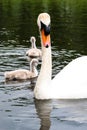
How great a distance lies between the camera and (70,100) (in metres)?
13.6

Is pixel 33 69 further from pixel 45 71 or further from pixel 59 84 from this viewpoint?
pixel 59 84

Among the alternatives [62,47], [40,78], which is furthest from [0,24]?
[40,78]

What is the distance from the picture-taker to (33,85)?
53.1ft

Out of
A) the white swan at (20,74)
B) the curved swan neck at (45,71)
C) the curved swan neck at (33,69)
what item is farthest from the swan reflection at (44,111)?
the curved swan neck at (33,69)

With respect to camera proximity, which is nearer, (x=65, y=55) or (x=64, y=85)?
(x=64, y=85)

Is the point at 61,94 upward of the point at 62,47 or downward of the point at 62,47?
upward

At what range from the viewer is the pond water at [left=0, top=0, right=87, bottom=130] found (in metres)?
11.7

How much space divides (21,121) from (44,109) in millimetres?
1373

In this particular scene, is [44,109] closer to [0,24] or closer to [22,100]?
[22,100]

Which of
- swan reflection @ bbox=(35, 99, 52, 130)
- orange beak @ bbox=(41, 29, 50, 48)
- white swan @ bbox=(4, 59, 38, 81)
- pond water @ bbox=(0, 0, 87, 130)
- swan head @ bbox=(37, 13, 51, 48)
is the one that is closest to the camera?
swan reflection @ bbox=(35, 99, 52, 130)

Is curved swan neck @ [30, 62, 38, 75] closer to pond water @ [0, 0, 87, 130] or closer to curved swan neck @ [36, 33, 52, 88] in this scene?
pond water @ [0, 0, 87, 130]

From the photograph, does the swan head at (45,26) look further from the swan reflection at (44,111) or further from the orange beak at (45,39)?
the swan reflection at (44,111)

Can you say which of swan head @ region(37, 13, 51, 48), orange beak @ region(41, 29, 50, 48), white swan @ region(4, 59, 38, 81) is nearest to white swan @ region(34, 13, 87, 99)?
orange beak @ region(41, 29, 50, 48)

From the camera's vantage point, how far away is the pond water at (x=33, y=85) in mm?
11703
